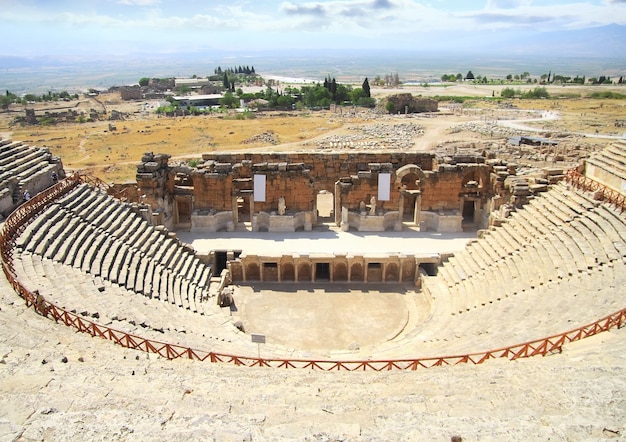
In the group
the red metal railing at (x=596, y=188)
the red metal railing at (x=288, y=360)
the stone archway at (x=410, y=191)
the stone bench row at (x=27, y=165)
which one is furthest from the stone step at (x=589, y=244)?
the stone bench row at (x=27, y=165)

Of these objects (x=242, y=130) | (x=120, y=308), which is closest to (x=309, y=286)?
(x=120, y=308)

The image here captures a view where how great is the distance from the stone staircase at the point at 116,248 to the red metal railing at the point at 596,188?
15.9m

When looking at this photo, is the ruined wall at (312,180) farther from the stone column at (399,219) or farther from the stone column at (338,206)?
the stone column at (399,219)

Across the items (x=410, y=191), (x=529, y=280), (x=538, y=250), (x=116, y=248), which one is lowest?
(x=529, y=280)

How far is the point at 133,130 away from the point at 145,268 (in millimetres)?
52125

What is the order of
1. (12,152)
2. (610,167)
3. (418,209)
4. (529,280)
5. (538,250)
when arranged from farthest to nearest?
(418,209), (12,152), (610,167), (538,250), (529,280)

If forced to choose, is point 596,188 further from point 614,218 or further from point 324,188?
point 324,188

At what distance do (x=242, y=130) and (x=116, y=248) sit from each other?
4588 centimetres

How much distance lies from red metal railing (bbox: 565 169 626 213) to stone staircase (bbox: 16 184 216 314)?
52.3 feet

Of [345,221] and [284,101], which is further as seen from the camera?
[284,101]

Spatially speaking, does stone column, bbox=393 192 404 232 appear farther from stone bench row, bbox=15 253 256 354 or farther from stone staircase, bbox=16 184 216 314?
stone bench row, bbox=15 253 256 354

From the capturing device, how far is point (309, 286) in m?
21.9

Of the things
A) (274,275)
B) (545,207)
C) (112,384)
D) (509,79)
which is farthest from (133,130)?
(509,79)

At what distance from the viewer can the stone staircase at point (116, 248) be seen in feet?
54.8
